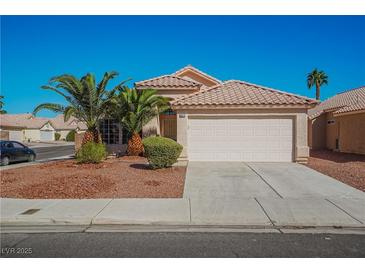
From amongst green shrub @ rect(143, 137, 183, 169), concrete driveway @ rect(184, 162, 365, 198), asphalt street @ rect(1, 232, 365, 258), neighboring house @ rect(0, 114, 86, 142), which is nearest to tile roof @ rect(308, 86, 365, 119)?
concrete driveway @ rect(184, 162, 365, 198)

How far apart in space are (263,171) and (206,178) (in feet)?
8.99

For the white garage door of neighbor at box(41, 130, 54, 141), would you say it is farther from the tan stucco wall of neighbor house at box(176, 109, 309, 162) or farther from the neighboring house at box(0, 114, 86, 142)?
the tan stucco wall of neighbor house at box(176, 109, 309, 162)

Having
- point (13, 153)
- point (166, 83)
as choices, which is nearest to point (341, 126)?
point (166, 83)

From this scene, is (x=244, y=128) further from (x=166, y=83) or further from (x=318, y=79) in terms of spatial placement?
(x=318, y=79)

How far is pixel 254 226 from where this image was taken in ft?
18.9

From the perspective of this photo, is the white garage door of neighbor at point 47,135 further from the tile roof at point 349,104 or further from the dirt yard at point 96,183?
the tile roof at point 349,104

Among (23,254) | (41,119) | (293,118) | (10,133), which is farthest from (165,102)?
(41,119)

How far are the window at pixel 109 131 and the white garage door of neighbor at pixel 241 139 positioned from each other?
6.60 meters

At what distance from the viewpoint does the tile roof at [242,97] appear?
1391 centimetres

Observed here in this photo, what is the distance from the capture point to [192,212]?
6449mm

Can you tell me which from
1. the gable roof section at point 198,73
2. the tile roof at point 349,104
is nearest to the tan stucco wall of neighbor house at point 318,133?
the tile roof at point 349,104

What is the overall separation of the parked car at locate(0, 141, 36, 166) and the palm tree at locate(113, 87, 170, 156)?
6123mm

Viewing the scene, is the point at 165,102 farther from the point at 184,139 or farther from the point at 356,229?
the point at 356,229

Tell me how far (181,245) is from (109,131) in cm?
1508
